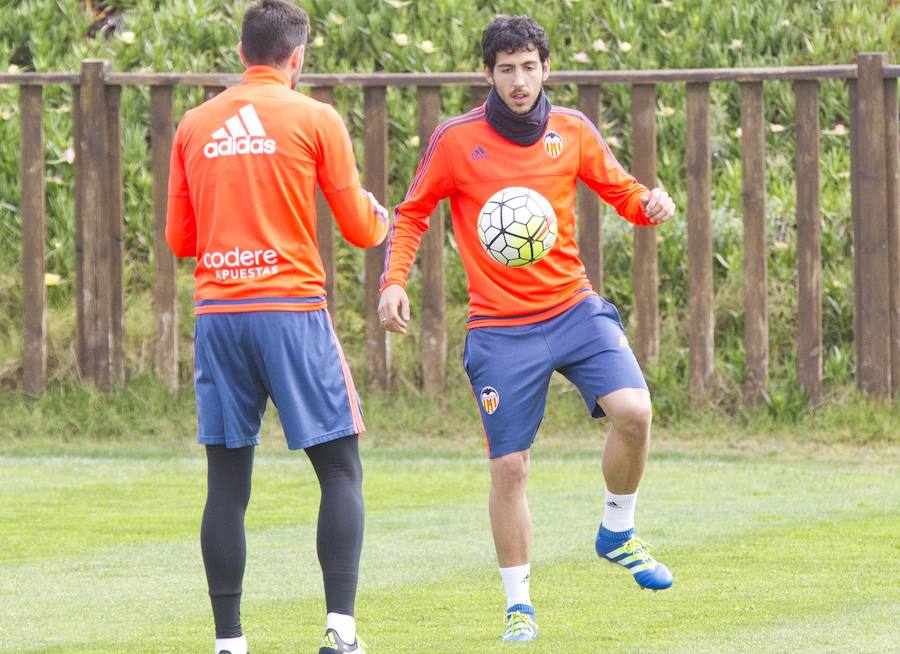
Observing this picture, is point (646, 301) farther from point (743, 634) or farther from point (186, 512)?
point (743, 634)

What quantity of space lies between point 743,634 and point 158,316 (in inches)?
219

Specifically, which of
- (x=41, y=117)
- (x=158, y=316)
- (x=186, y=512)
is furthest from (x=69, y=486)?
(x=41, y=117)

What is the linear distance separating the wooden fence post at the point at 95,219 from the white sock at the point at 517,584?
5.21 metres

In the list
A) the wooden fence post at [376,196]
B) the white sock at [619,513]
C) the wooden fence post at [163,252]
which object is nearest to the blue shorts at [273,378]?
the white sock at [619,513]

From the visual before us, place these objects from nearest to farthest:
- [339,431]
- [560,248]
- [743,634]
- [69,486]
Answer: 1. [339,431]
2. [743,634]
3. [560,248]
4. [69,486]

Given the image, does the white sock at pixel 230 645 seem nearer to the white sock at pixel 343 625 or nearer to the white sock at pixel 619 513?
the white sock at pixel 343 625

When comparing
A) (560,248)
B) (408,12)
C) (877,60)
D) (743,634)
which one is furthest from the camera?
(408,12)

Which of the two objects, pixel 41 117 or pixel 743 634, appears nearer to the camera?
pixel 743 634

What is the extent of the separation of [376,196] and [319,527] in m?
5.16

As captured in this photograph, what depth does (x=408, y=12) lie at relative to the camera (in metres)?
11.9

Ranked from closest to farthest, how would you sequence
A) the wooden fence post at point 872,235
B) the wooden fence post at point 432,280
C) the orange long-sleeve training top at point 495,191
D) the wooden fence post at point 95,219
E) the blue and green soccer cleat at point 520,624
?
1. the blue and green soccer cleat at point 520,624
2. the orange long-sleeve training top at point 495,191
3. the wooden fence post at point 872,235
4. the wooden fence post at point 432,280
5. the wooden fence post at point 95,219

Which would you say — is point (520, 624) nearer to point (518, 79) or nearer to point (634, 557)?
point (634, 557)

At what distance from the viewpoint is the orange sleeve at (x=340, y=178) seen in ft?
15.5

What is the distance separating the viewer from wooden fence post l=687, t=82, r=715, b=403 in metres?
9.58
